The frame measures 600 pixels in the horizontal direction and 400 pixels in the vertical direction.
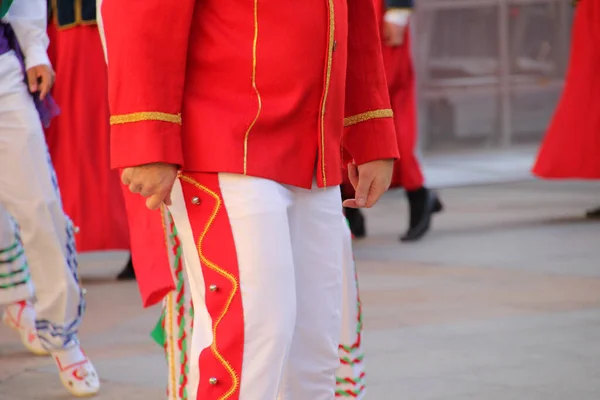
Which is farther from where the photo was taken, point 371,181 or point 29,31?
point 29,31

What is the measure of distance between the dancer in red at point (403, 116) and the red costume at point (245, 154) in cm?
405

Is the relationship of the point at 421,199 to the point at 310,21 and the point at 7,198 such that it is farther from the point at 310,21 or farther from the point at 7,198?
the point at 310,21

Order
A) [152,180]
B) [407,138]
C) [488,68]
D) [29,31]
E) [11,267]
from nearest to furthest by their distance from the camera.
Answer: [152,180], [29,31], [11,267], [407,138], [488,68]

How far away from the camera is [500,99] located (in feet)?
40.6

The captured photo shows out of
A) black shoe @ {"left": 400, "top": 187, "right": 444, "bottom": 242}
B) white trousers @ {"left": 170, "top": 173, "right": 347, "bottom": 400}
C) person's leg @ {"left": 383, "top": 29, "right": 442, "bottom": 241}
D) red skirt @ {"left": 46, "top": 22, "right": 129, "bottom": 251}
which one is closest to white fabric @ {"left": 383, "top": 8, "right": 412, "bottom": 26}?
person's leg @ {"left": 383, "top": 29, "right": 442, "bottom": 241}

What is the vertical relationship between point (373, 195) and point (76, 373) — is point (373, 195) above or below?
above

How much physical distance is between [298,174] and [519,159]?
9.50m

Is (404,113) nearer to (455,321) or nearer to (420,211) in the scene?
(420,211)

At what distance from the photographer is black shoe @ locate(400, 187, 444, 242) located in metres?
6.96

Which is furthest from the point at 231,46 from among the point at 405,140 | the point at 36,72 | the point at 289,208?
the point at 405,140

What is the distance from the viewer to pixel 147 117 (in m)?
2.18

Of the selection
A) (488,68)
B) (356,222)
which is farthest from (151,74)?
(488,68)

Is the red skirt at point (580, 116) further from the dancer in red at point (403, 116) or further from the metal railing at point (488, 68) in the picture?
the metal railing at point (488, 68)

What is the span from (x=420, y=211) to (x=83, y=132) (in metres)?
2.05
